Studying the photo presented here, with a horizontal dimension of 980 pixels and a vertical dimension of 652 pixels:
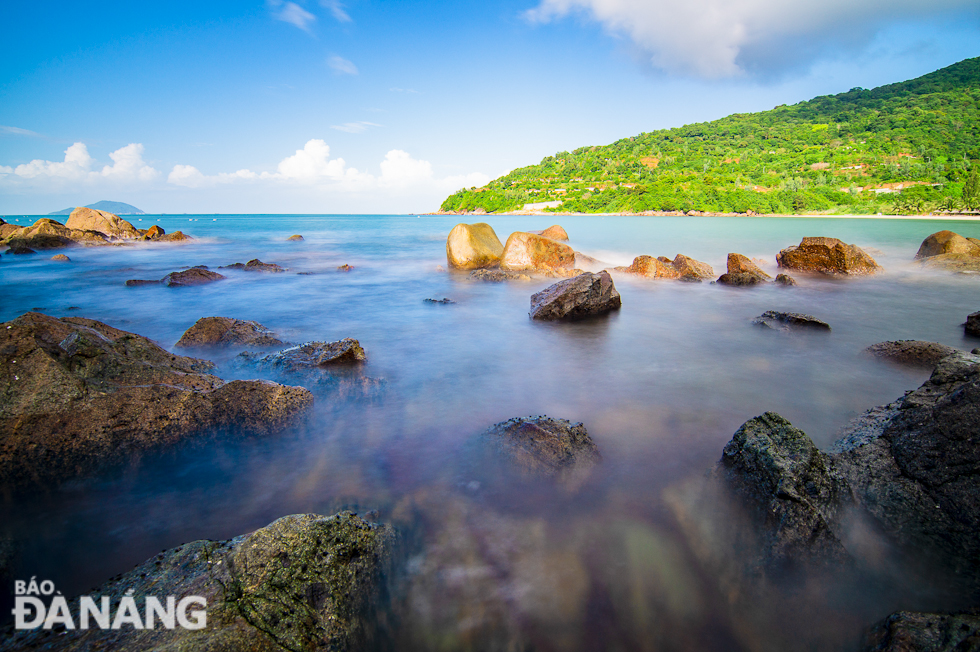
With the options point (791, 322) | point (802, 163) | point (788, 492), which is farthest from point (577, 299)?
point (802, 163)

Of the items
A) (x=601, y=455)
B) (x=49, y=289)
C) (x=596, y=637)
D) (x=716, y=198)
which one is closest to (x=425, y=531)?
(x=596, y=637)

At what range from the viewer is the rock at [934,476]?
96.2 inches

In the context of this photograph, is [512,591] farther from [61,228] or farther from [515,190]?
[515,190]

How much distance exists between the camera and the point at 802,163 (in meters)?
85.6

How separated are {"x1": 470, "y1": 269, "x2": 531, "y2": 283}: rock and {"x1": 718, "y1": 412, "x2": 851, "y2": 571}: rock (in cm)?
1092

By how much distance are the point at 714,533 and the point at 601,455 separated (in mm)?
1101

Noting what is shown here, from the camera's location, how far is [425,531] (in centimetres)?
292

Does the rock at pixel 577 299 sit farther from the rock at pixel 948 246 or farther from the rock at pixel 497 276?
the rock at pixel 948 246

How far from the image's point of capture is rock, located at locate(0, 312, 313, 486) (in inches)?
125

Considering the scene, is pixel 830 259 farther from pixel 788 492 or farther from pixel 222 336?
pixel 222 336

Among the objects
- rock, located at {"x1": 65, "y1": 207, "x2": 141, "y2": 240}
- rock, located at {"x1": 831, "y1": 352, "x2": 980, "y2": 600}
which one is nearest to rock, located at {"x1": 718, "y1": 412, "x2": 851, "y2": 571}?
rock, located at {"x1": 831, "y1": 352, "x2": 980, "y2": 600}

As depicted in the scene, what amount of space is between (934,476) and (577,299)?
20.9 feet
